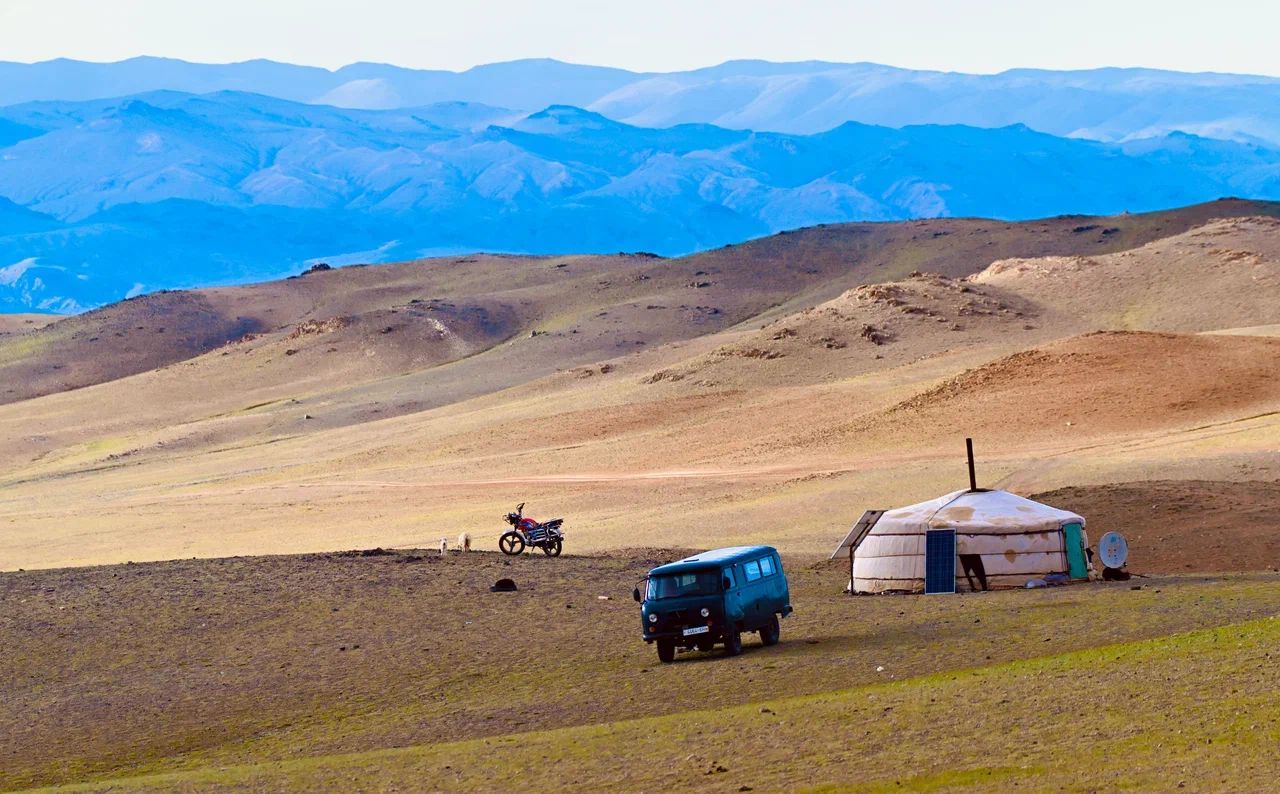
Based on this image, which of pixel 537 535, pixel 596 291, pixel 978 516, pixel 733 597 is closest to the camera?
pixel 733 597

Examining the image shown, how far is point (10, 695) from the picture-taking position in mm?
25547

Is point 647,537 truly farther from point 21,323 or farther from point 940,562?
point 21,323

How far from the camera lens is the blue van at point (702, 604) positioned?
24.5 m

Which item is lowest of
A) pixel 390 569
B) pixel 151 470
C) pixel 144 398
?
pixel 390 569

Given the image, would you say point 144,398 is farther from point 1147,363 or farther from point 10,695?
point 10,695

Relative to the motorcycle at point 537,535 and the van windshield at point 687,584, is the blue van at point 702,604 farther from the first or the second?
the motorcycle at point 537,535

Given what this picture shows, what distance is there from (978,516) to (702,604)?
838 cm

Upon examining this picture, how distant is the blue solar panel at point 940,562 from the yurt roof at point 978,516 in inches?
7.6

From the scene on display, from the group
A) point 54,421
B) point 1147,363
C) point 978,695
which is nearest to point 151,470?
point 54,421

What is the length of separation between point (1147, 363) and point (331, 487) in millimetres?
27873

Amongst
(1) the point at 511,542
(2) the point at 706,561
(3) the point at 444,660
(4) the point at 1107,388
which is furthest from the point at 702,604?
(4) the point at 1107,388

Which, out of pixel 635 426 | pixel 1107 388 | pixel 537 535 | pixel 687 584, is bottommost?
pixel 687 584

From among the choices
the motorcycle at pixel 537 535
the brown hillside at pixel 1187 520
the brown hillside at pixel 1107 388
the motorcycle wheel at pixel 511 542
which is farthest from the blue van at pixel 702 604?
the brown hillside at pixel 1107 388

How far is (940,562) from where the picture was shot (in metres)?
31.1
